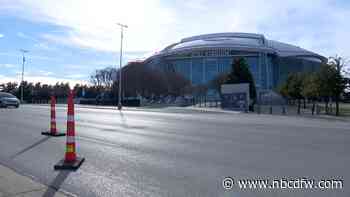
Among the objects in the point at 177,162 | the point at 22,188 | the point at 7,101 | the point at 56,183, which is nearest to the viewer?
the point at 22,188

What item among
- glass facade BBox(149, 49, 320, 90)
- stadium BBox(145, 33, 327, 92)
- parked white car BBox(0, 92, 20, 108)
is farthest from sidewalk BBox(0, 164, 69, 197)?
→ glass facade BBox(149, 49, 320, 90)

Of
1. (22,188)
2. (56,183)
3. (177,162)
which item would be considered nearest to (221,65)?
(177,162)

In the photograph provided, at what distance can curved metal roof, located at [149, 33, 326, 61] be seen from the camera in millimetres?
121812

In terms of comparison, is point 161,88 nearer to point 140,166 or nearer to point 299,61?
point 299,61

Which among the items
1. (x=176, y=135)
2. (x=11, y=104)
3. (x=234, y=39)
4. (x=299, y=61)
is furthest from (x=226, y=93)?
(x=299, y=61)

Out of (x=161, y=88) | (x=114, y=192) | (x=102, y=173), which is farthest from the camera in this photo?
(x=161, y=88)

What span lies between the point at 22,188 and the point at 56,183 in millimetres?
591

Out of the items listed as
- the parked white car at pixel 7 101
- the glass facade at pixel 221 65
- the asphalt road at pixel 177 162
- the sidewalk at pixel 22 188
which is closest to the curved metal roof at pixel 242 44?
the glass facade at pixel 221 65

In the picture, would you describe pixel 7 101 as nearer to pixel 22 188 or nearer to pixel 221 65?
pixel 22 188

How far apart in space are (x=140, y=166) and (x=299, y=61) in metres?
136

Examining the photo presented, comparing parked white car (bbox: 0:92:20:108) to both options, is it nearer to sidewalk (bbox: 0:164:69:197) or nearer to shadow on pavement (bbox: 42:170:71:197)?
sidewalk (bbox: 0:164:69:197)

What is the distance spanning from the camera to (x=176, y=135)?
13156 millimetres

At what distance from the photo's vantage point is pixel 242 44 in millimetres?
122062

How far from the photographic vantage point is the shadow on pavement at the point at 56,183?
573 centimetres
